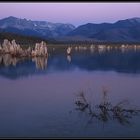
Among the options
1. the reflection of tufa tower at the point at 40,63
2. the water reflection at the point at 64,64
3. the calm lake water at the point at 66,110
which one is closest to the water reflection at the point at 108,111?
the calm lake water at the point at 66,110

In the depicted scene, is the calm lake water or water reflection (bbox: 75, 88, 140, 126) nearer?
the calm lake water

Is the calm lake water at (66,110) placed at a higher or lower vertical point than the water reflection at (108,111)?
lower

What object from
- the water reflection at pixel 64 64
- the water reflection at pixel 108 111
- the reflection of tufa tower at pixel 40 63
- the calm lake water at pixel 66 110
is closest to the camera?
the calm lake water at pixel 66 110

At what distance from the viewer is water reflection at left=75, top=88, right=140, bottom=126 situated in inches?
494

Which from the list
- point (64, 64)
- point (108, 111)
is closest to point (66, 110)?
A: point (108, 111)

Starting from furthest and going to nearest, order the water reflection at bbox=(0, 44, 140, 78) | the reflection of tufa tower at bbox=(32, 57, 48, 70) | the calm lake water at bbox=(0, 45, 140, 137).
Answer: the reflection of tufa tower at bbox=(32, 57, 48, 70)
the water reflection at bbox=(0, 44, 140, 78)
the calm lake water at bbox=(0, 45, 140, 137)

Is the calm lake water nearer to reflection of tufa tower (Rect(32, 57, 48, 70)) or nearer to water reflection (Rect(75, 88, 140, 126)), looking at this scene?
water reflection (Rect(75, 88, 140, 126))

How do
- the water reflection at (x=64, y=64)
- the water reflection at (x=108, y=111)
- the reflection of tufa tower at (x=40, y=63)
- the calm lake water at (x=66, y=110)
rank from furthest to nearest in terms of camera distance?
the reflection of tufa tower at (x=40, y=63) → the water reflection at (x=64, y=64) → the water reflection at (x=108, y=111) → the calm lake water at (x=66, y=110)

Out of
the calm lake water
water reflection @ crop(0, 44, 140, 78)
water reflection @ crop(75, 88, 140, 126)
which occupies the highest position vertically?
water reflection @ crop(75, 88, 140, 126)

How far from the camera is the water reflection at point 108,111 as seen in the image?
12540mm

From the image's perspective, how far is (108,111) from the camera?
43.7ft

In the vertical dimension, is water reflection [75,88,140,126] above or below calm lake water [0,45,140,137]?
above

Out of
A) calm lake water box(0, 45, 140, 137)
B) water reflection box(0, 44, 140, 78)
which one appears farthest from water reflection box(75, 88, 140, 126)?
water reflection box(0, 44, 140, 78)

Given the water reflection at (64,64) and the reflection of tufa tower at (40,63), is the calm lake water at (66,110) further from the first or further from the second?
the reflection of tufa tower at (40,63)
